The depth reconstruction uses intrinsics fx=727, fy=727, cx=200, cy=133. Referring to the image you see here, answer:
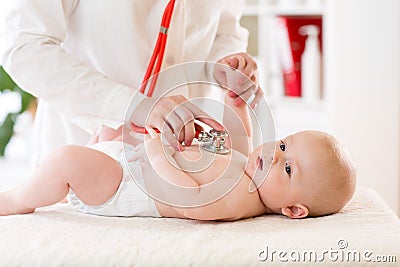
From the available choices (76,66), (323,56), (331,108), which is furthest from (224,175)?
(323,56)

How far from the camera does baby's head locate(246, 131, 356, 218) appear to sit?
4.43ft

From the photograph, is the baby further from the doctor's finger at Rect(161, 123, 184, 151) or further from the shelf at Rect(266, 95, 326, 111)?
the shelf at Rect(266, 95, 326, 111)

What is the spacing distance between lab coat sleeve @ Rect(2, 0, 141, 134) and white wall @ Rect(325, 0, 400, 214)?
1787mm

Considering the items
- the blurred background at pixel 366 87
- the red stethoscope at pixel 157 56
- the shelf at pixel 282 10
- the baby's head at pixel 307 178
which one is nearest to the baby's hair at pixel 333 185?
the baby's head at pixel 307 178

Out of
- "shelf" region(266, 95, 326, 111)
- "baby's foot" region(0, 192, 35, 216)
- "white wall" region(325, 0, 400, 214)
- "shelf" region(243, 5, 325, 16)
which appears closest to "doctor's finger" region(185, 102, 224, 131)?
"baby's foot" region(0, 192, 35, 216)

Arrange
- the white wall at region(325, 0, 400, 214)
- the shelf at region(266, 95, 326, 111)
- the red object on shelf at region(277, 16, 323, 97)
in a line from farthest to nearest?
1. the red object on shelf at region(277, 16, 323, 97)
2. the shelf at region(266, 95, 326, 111)
3. the white wall at region(325, 0, 400, 214)

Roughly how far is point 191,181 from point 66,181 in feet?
0.74

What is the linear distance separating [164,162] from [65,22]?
42 centimetres

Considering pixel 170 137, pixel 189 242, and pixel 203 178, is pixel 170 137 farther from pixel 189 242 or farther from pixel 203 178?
pixel 189 242

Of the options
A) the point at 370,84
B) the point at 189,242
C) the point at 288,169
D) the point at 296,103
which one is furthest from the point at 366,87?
the point at 189,242

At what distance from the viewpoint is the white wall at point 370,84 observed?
3.02 m

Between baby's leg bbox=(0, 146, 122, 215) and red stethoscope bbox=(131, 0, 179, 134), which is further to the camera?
red stethoscope bbox=(131, 0, 179, 134)

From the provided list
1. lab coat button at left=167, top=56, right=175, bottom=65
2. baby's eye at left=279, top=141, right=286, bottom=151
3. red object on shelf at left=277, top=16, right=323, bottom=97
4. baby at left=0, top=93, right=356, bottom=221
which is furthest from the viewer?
red object on shelf at left=277, top=16, right=323, bottom=97

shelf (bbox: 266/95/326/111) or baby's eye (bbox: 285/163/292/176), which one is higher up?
baby's eye (bbox: 285/163/292/176)
